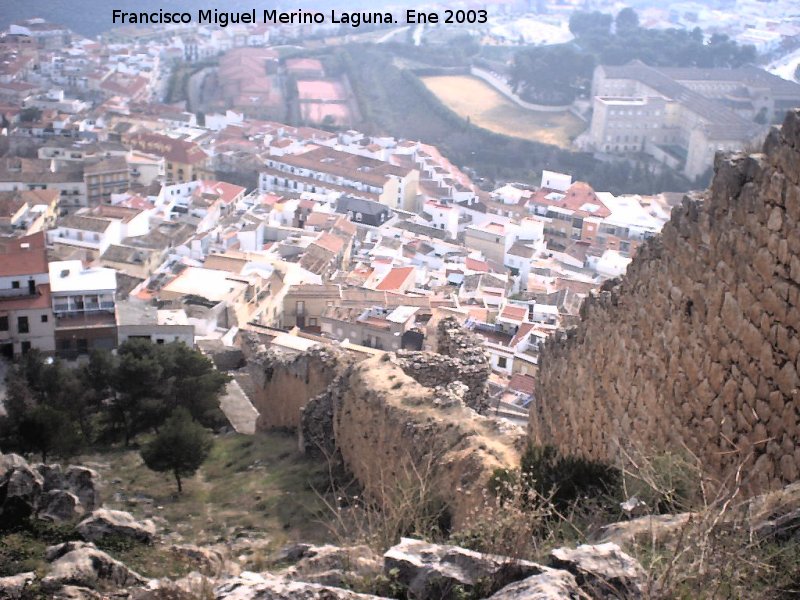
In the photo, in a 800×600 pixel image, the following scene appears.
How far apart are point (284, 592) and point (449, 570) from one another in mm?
784

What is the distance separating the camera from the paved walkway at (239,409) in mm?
15203

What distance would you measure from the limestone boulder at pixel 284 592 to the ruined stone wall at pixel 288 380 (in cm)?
785

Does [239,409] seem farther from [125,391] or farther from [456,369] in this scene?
[456,369]

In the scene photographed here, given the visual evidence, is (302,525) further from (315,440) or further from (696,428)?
(696,428)

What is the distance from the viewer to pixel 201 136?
180 feet

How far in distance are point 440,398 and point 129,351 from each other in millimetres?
7792

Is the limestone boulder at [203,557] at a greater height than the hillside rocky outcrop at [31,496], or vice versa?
the limestone boulder at [203,557]

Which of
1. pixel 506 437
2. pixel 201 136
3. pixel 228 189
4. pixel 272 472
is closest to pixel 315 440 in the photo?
pixel 272 472

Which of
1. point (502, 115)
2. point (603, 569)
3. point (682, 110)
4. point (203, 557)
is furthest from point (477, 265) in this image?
point (502, 115)

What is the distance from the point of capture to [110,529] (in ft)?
23.9

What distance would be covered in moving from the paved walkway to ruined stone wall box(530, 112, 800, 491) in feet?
28.7

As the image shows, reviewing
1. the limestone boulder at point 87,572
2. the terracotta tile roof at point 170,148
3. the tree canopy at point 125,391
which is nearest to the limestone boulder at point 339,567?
the limestone boulder at point 87,572

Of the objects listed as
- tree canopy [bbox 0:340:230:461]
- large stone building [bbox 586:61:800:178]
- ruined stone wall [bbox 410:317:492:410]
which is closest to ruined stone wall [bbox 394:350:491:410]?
ruined stone wall [bbox 410:317:492:410]

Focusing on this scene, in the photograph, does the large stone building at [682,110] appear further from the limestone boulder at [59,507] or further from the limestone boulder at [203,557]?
the limestone boulder at [203,557]
